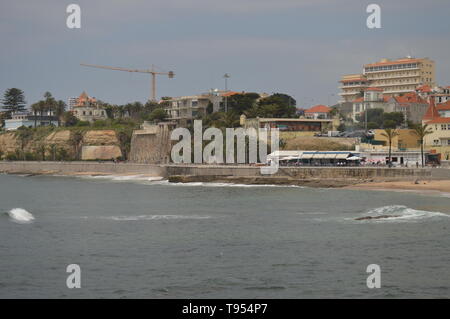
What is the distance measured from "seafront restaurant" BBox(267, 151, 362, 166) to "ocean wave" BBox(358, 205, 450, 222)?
34.0 metres

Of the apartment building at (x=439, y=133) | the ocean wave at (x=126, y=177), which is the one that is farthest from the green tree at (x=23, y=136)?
the apartment building at (x=439, y=133)

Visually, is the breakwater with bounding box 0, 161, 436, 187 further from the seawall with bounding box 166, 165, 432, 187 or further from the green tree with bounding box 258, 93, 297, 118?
the green tree with bounding box 258, 93, 297, 118

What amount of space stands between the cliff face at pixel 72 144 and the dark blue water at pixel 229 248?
7255 centimetres

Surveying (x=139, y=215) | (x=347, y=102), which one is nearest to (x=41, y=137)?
(x=347, y=102)

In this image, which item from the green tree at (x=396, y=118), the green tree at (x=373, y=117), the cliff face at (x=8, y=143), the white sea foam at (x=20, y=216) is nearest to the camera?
the white sea foam at (x=20, y=216)

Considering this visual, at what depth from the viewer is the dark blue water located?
27906 mm

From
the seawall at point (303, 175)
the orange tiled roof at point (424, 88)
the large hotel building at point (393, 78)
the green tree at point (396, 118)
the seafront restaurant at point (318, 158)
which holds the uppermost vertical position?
the large hotel building at point (393, 78)

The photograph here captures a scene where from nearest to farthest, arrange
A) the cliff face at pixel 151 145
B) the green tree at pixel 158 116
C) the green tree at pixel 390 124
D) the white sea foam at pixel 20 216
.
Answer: the white sea foam at pixel 20 216 < the green tree at pixel 390 124 < the cliff face at pixel 151 145 < the green tree at pixel 158 116

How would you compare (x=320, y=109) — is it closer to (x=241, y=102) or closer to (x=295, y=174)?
(x=241, y=102)

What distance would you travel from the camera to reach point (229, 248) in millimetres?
35938

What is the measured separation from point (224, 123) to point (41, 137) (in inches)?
1759

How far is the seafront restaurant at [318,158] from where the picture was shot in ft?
279

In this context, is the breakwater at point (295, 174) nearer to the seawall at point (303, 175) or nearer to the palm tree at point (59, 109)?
the seawall at point (303, 175)
